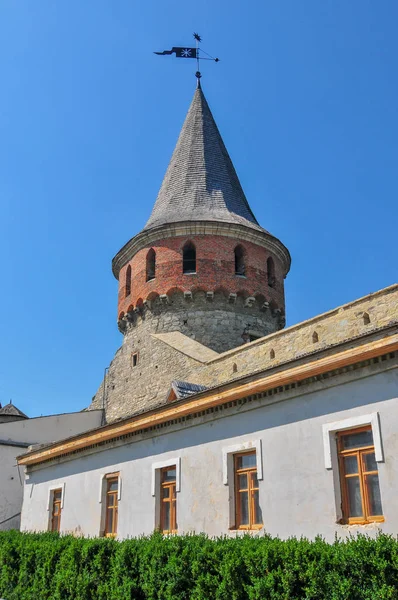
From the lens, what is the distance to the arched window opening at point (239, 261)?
23.4m

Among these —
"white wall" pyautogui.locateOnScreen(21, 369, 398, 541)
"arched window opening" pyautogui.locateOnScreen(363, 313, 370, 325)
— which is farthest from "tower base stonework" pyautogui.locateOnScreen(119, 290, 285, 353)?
"white wall" pyautogui.locateOnScreen(21, 369, 398, 541)

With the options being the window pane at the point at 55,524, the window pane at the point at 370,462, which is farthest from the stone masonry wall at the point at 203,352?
the window pane at the point at 55,524

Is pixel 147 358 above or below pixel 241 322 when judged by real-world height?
below

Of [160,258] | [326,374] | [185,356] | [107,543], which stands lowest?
[107,543]

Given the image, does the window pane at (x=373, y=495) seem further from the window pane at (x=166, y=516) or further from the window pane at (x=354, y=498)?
the window pane at (x=166, y=516)

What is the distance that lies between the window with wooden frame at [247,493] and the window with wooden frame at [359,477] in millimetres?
1641

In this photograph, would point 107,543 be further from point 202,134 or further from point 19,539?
point 202,134

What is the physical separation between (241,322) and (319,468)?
14.6 meters

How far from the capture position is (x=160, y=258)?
76.6ft

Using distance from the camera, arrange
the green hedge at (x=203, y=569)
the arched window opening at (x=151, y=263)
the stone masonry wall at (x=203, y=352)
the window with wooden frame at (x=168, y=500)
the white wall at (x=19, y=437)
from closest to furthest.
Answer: the green hedge at (x=203, y=569) → the window with wooden frame at (x=168, y=500) → the stone masonry wall at (x=203, y=352) → the white wall at (x=19, y=437) → the arched window opening at (x=151, y=263)

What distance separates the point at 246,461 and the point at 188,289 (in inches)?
529

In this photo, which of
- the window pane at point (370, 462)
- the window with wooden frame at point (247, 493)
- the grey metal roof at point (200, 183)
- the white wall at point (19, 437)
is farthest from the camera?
the grey metal roof at point (200, 183)

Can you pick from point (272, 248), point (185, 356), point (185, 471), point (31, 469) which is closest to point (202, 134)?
point (272, 248)

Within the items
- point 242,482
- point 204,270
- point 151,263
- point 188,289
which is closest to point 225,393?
point 242,482
